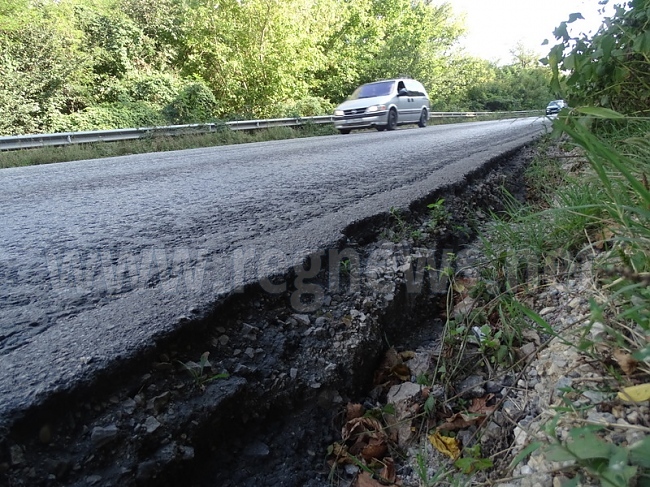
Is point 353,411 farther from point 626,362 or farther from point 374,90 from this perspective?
point 374,90

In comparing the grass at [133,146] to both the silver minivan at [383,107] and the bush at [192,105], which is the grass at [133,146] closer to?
the silver minivan at [383,107]

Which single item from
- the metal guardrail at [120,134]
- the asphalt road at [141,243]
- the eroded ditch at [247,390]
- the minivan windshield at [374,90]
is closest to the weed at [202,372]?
the eroded ditch at [247,390]

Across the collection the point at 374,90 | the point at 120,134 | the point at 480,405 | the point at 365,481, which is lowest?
the point at 365,481

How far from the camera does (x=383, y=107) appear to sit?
12.8m

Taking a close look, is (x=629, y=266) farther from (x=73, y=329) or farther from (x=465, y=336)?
(x=73, y=329)

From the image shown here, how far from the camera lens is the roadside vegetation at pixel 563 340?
0.83m

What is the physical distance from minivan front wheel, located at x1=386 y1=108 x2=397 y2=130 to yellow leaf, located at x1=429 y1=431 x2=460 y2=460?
497 inches

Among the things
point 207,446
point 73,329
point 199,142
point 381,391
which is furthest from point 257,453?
point 199,142

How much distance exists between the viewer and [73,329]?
1.24m

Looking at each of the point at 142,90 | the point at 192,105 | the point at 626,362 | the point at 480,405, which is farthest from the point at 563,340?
the point at 142,90

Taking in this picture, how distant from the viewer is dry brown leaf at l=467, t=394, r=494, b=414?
4.07 ft

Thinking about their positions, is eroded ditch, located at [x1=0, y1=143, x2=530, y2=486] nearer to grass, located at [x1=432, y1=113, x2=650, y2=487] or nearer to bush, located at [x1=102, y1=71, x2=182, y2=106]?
grass, located at [x1=432, y1=113, x2=650, y2=487]

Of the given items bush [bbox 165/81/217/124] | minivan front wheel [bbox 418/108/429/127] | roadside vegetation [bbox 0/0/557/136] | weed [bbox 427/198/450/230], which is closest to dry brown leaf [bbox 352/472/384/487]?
weed [bbox 427/198/450/230]

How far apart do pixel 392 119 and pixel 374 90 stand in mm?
1247
